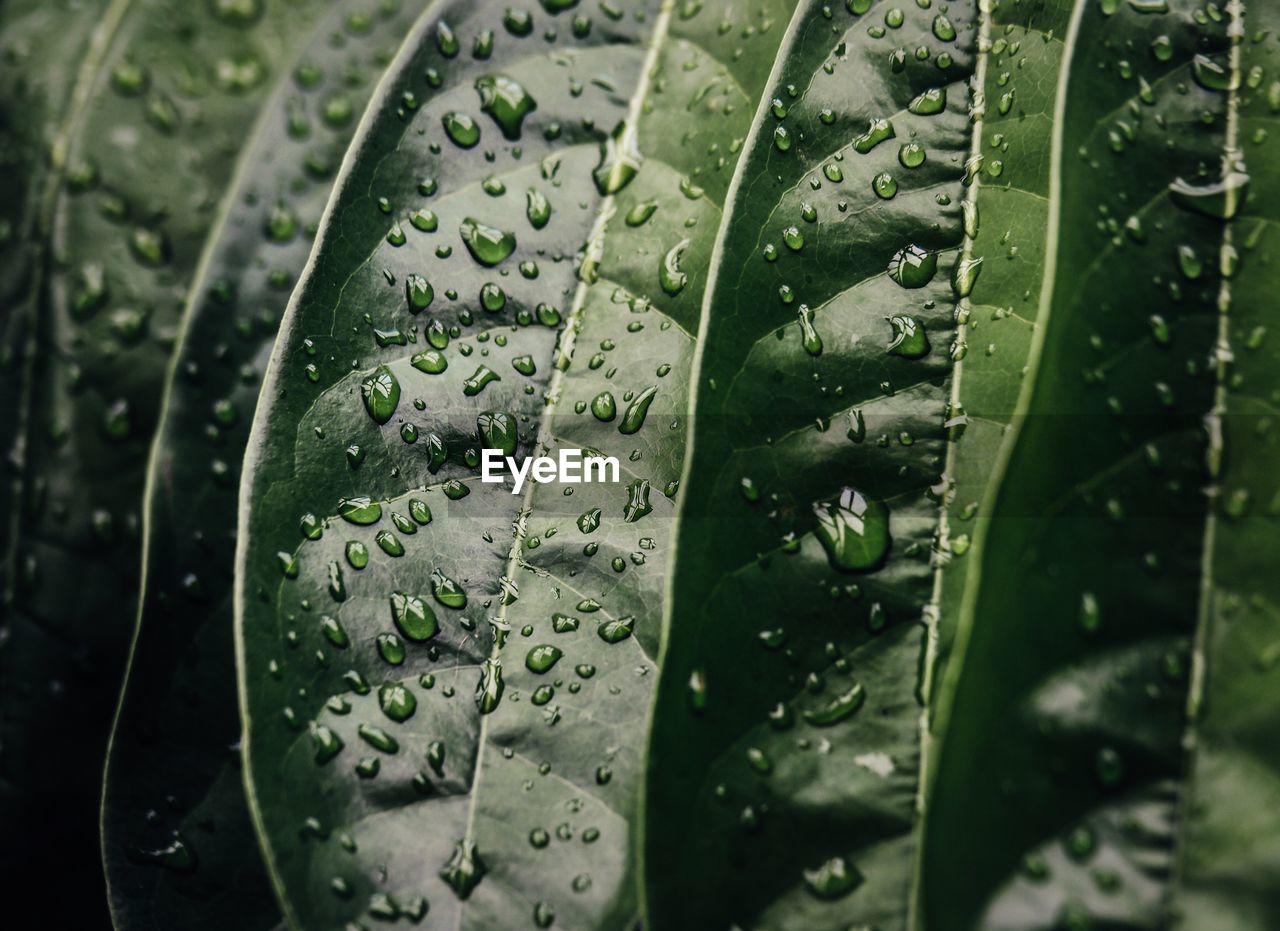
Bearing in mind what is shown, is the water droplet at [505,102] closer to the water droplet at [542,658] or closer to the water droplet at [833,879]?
the water droplet at [542,658]

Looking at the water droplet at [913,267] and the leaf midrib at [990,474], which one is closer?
the leaf midrib at [990,474]

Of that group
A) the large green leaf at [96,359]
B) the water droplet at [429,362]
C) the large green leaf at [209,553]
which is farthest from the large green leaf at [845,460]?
the large green leaf at [96,359]

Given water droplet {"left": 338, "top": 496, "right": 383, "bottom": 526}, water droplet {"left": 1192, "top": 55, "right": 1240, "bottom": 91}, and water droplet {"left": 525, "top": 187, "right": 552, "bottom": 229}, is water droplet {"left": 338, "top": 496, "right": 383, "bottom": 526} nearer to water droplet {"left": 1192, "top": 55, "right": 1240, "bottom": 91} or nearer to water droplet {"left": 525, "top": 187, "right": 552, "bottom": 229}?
water droplet {"left": 525, "top": 187, "right": 552, "bottom": 229}

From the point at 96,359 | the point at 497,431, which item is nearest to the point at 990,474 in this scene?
the point at 497,431

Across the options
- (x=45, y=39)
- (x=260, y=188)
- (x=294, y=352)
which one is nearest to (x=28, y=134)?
(x=45, y=39)

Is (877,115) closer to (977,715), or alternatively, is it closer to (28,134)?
(977,715)

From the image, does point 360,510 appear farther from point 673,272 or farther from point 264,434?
point 673,272
